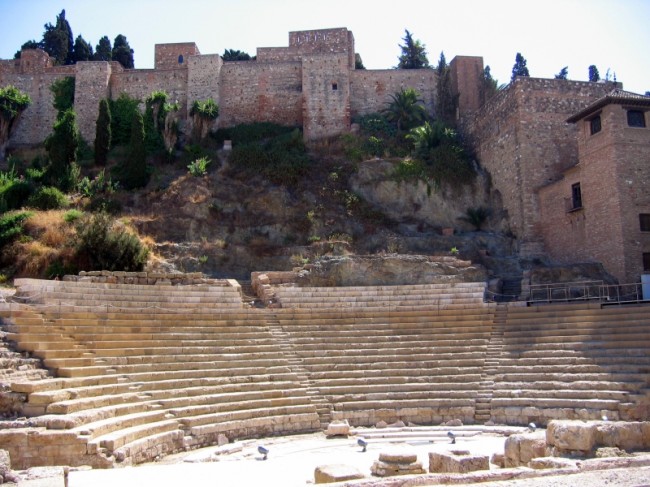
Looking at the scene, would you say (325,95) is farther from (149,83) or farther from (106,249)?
(106,249)

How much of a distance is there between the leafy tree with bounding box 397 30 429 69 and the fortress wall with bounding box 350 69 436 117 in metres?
4.00

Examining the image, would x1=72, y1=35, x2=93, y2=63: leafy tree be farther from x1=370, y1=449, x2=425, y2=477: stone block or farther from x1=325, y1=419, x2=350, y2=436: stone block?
x1=370, y1=449, x2=425, y2=477: stone block

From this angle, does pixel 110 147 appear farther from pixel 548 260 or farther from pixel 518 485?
pixel 518 485

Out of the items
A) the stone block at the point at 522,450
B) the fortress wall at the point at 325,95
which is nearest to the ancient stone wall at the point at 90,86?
the fortress wall at the point at 325,95

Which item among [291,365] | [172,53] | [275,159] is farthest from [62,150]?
[291,365]

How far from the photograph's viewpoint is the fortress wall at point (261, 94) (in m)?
33.6

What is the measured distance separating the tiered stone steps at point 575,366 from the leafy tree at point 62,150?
1978cm

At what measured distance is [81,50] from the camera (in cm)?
4578

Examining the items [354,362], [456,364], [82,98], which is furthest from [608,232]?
[82,98]

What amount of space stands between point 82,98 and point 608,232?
2668cm

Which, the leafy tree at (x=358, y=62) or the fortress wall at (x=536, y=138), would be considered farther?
the leafy tree at (x=358, y=62)

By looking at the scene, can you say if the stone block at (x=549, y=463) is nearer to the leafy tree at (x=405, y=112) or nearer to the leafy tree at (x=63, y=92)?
the leafy tree at (x=405, y=112)

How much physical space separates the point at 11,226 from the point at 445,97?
20.9 metres

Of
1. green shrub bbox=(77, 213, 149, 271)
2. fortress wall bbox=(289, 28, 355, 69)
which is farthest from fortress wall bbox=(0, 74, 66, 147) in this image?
green shrub bbox=(77, 213, 149, 271)
